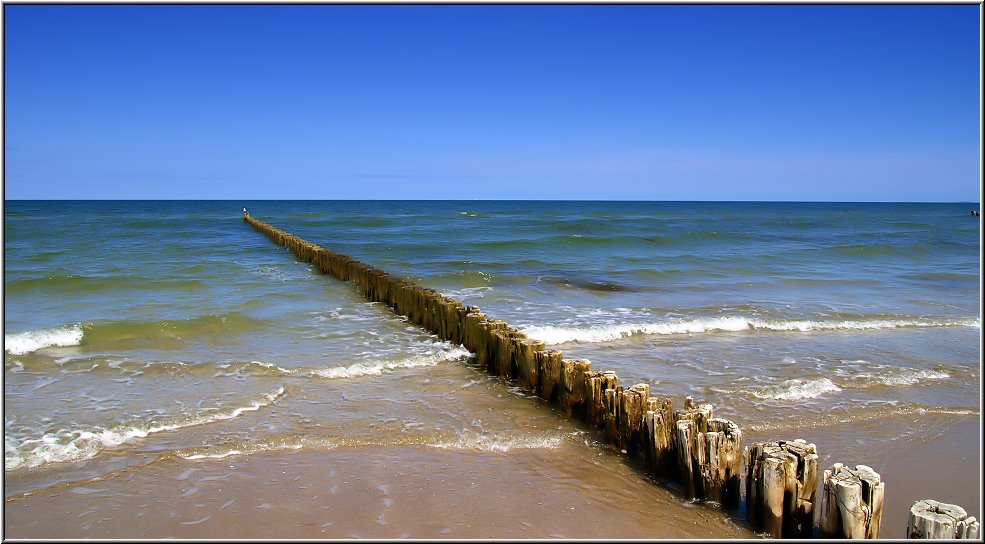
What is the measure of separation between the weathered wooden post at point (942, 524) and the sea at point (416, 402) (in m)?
1.16

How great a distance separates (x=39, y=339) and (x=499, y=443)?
26.7 feet

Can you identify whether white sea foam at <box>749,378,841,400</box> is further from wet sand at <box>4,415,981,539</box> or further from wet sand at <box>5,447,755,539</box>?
wet sand at <box>5,447,755,539</box>

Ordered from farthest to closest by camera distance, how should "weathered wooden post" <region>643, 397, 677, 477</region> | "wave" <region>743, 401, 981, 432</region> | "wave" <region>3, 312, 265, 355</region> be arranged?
1. "wave" <region>3, 312, 265, 355</region>
2. "wave" <region>743, 401, 981, 432</region>
3. "weathered wooden post" <region>643, 397, 677, 477</region>

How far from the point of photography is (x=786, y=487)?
14.2 feet

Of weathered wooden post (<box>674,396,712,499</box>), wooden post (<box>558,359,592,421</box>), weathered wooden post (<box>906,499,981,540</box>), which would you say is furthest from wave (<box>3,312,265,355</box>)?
weathered wooden post (<box>906,499,981,540</box>)

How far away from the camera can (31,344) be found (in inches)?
391

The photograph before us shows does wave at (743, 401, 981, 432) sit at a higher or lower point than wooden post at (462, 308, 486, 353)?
lower

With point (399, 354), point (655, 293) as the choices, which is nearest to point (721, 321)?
point (655, 293)

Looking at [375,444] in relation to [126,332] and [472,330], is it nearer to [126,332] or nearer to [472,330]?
[472,330]

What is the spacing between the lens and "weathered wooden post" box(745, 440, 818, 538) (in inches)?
169

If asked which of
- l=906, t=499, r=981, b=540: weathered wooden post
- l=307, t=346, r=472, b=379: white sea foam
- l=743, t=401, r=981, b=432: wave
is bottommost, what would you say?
l=743, t=401, r=981, b=432: wave

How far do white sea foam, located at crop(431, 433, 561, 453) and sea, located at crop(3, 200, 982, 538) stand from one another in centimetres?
3

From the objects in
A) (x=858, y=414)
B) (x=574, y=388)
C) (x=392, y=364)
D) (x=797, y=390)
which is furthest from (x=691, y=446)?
(x=392, y=364)

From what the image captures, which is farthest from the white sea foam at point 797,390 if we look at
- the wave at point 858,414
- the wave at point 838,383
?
the wave at point 858,414
